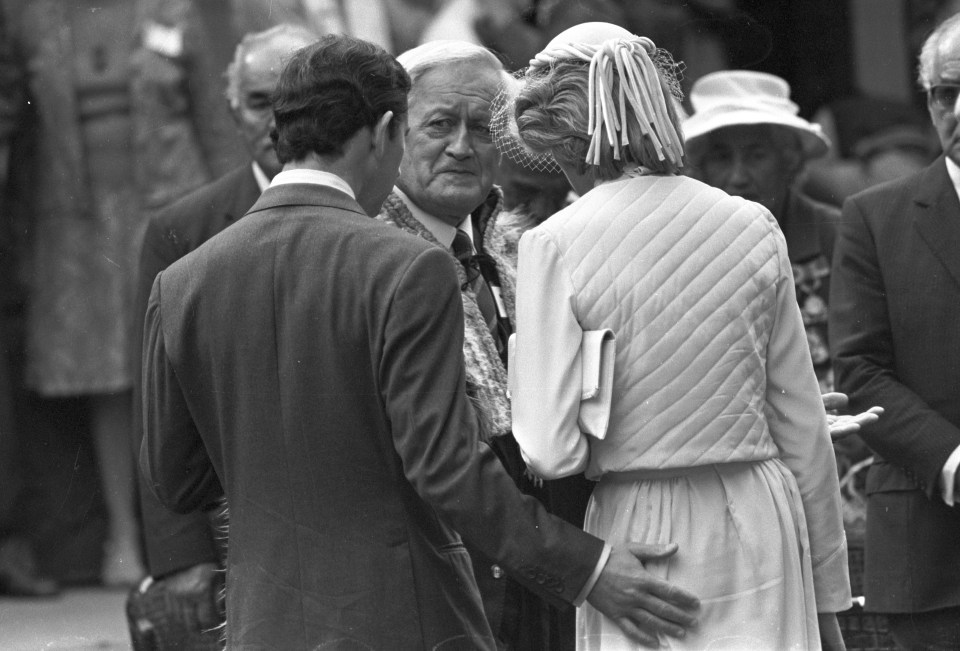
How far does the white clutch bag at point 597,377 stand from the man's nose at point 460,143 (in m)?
0.90

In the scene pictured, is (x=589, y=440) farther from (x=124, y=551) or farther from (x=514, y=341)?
(x=124, y=551)

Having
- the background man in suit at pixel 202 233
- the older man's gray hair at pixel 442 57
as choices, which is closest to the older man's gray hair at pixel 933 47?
the older man's gray hair at pixel 442 57

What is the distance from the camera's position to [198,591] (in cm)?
400

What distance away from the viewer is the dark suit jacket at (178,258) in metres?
3.99

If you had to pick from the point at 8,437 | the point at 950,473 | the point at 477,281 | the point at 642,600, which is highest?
the point at 477,281

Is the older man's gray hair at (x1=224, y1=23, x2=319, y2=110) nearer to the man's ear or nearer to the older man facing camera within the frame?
the older man facing camera

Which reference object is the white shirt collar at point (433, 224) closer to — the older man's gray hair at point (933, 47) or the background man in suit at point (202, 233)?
the background man in suit at point (202, 233)

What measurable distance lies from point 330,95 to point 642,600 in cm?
103

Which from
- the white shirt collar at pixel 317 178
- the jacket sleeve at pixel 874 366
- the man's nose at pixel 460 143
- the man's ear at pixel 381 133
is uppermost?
the man's ear at pixel 381 133

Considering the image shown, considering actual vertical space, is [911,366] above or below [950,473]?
above

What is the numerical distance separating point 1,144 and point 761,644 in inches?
152

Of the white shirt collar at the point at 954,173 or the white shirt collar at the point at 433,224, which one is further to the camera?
the white shirt collar at the point at 954,173

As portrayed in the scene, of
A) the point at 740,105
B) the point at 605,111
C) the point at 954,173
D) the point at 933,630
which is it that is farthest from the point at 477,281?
the point at 740,105

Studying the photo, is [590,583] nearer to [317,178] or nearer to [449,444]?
[449,444]
